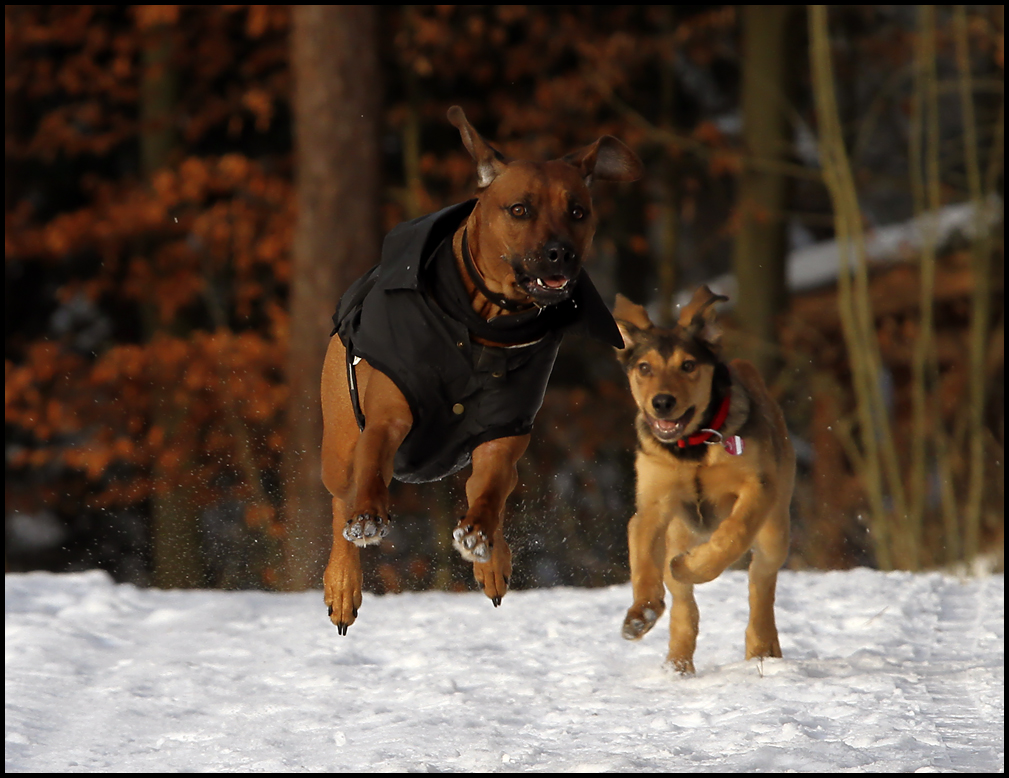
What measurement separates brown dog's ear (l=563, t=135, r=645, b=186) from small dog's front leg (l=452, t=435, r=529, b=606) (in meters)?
0.93

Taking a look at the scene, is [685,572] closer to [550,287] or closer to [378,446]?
[378,446]

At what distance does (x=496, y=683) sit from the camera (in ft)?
18.2

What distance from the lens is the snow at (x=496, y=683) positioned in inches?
176

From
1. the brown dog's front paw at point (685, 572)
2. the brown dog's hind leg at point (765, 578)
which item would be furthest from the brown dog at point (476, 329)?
the brown dog's hind leg at point (765, 578)

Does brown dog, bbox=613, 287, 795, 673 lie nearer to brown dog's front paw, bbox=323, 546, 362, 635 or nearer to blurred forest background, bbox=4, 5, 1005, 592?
brown dog's front paw, bbox=323, 546, 362, 635

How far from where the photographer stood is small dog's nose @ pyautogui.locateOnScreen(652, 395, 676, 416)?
16.7ft

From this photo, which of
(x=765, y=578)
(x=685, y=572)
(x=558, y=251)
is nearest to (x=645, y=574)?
(x=685, y=572)

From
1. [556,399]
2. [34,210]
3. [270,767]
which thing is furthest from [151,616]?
[34,210]

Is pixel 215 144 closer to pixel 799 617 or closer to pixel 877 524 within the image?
pixel 877 524

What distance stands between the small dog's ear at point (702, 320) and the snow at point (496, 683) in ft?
4.53

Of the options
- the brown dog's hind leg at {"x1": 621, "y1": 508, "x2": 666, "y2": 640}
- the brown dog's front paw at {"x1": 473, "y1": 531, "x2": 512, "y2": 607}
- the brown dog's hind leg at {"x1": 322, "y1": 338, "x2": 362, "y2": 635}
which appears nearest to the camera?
the brown dog's front paw at {"x1": 473, "y1": 531, "x2": 512, "y2": 607}

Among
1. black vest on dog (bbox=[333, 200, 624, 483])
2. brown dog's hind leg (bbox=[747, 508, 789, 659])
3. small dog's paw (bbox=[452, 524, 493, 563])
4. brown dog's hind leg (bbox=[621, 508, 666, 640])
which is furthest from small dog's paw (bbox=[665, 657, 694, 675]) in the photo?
small dog's paw (bbox=[452, 524, 493, 563])

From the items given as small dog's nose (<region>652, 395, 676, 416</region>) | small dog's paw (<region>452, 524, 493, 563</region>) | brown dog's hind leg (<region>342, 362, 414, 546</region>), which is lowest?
small dog's paw (<region>452, 524, 493, 563</region>)

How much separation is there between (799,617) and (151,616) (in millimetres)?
3432
